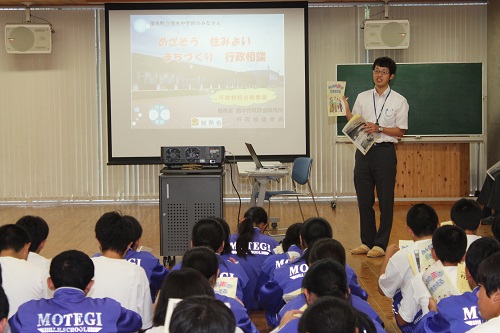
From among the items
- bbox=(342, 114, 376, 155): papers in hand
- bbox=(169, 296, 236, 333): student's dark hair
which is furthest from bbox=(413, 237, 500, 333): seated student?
bbox=(342, 114, 376, 155): papers in hand

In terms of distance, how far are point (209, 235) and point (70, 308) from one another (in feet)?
4.36

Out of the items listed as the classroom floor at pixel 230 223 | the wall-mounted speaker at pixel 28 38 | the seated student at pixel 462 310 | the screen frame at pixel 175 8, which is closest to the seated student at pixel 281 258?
the classroom floor at pixel 230 223

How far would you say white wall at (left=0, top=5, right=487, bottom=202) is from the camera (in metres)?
9.84

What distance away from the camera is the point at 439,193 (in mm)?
9617

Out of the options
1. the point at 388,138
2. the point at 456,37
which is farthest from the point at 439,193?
the point at 388,138

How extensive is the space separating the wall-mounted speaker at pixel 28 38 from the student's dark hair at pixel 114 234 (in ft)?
22.1

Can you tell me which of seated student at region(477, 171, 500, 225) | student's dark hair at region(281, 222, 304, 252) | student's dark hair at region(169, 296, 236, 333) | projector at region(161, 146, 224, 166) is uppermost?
projector at region(161, 146, 224, 166)

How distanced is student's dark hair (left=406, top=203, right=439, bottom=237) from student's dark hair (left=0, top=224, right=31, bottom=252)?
186 centimetres

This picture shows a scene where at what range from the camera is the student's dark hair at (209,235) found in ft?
11.8

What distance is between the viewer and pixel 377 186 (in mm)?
6016

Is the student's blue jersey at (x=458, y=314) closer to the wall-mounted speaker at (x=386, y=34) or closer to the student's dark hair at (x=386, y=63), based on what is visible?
the student's dark hair at (x=386, y=63)

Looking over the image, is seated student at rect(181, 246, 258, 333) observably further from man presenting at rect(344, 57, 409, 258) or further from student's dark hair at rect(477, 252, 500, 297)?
man presenting at rect(344, 57, 409, 258)

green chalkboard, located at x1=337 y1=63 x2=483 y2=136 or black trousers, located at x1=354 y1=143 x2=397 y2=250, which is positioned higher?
green chalkboard, located at x1=337 y1=63 x2=483 y2=136

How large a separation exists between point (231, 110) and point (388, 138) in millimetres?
4012
